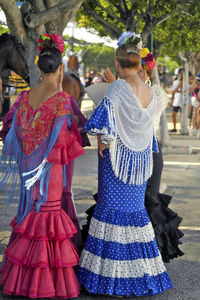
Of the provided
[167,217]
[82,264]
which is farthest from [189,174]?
[82,264]

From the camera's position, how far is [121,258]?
15.4 ft

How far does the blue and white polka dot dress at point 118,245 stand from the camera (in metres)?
4.66

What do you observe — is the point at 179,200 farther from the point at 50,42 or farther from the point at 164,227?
the point at 50,42

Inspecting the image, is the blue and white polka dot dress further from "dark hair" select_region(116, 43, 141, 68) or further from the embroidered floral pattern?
"dark hair" select_region(116, 43, 141, 68)

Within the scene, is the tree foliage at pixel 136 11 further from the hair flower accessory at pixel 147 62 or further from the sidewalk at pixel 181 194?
the hair flower accessory at pixel 147 62

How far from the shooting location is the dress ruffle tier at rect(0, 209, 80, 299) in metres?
4.50

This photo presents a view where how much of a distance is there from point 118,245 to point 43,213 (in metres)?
0.66

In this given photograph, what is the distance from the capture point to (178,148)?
14.3 meters

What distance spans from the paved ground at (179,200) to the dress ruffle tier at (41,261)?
0.74 ft

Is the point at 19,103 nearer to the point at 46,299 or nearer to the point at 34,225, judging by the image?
the point at 34,225

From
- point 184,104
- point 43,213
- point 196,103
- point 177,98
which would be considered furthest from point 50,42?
point 177,98

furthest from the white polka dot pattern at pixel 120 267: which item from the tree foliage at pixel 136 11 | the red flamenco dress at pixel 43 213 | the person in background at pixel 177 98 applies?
the person in background at pixel 177 98

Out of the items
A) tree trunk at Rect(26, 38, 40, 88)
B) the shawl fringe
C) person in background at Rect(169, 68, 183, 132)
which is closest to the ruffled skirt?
the shawl fringe

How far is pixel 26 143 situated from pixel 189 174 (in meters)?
6.69
